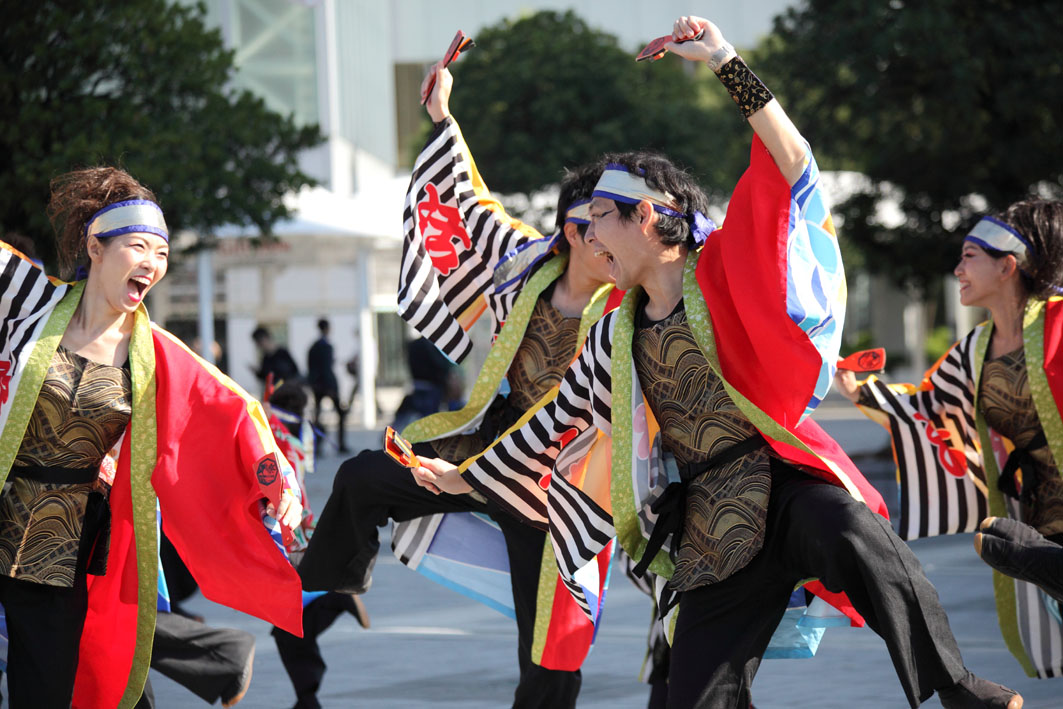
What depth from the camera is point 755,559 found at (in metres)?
3.17

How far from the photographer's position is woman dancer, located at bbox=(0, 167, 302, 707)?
3742 millimetres

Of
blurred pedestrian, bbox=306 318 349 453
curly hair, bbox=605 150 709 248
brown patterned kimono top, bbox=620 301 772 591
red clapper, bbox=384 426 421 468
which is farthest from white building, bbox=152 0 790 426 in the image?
brown patterned kimono top, bbox=620 301 772 591

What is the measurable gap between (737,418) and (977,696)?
2.63 ft

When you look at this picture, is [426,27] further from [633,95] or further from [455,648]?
[455,648]

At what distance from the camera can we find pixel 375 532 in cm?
441

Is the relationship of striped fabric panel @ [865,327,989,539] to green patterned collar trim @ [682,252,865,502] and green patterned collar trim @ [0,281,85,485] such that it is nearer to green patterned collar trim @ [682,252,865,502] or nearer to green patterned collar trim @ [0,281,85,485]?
green patterned collar trim @ [682,252,865,502]

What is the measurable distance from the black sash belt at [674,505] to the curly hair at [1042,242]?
194 cm

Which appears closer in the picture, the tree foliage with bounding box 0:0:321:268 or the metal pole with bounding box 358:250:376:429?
the tree foliage with bounding box 0:0:321:268

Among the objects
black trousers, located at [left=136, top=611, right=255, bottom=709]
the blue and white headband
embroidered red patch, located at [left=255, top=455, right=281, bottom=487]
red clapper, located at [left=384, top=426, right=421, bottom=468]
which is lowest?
black trousers, located at [left=136, top=611, right=255, bottom=709]

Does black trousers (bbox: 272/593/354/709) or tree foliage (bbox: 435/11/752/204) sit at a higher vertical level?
tree foliage (bbox: 435/11/752/204)

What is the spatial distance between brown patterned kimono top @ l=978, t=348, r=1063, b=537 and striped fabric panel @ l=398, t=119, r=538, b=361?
1706 millimetres

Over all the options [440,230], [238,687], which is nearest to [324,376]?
[440,230]

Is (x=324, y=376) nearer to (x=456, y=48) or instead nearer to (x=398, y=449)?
(x=456, y=48)

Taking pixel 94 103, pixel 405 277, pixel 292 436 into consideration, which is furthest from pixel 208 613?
pixel 94 103
